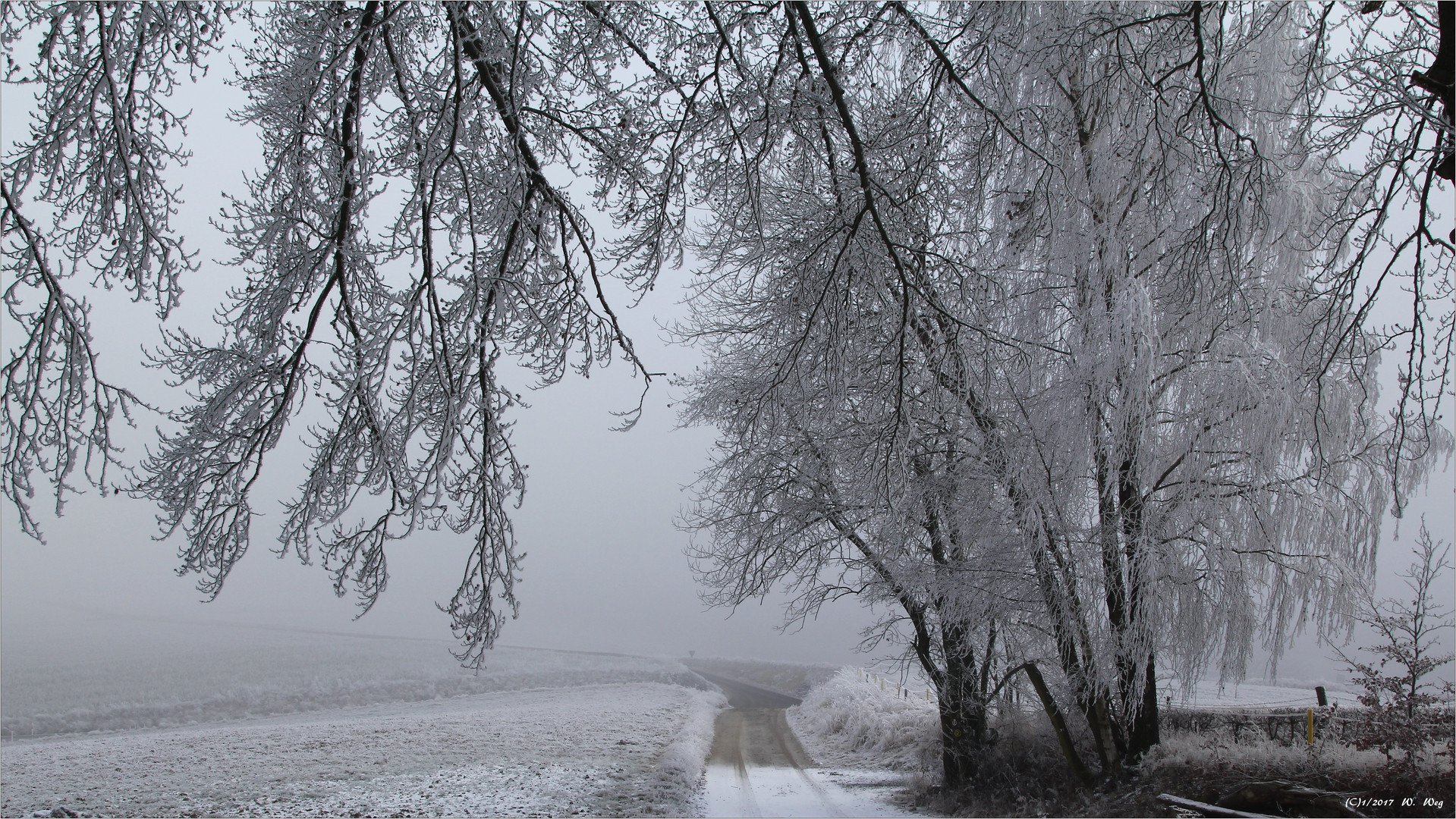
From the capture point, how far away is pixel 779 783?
9.90m

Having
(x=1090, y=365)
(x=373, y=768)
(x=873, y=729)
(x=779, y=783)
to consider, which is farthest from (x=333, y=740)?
(x=1090, y=365)

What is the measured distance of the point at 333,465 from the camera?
12.3ft

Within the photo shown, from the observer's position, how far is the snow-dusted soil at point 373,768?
7781mm

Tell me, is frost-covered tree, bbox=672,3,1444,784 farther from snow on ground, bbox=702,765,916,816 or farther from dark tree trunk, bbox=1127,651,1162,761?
snow on ground, bbox=702,765,916,816

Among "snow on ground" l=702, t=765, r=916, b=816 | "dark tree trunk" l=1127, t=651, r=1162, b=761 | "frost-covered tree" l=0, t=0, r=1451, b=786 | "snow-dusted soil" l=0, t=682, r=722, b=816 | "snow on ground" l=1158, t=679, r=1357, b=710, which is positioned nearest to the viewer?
"frost-covered tree" l=0, t=0, r=1451, b=786

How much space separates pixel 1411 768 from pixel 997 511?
3.41 meters

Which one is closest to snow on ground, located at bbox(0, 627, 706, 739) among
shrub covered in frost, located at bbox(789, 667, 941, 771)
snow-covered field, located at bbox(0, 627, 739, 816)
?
snow-covered field, located at bbox(0, 627, 739, 816)

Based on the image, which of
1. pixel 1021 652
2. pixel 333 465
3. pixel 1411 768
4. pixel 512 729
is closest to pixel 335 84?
pixel 333 465

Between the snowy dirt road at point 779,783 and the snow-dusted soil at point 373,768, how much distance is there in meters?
0.48

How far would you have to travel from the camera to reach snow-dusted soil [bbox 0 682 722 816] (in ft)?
25.5

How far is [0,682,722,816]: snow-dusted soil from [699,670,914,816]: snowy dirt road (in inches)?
18.9

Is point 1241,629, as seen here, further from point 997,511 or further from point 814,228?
point 814,228

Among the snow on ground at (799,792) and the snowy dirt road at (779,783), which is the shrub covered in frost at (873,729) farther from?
the snow on ground at (799,792)

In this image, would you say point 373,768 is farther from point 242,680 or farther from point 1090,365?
point 242,680
